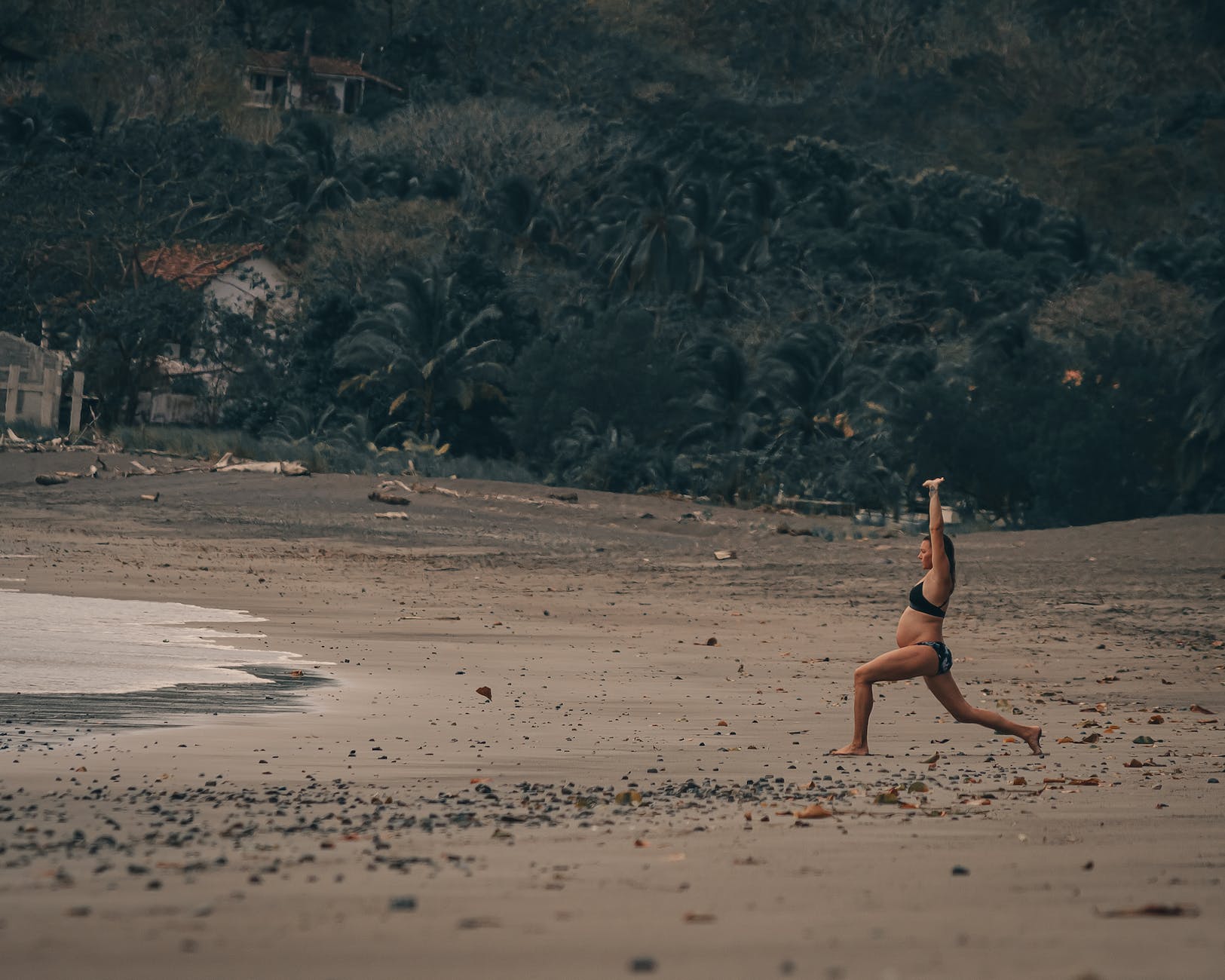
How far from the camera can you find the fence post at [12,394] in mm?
39562

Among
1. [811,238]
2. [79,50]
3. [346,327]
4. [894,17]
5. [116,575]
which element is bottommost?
[116,575]

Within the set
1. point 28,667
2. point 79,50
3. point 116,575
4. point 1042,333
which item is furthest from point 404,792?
point 79,50

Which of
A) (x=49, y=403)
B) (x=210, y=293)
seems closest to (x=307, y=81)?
(x=210, y=293)

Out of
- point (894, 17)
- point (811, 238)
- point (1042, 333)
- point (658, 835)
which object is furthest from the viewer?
point (894, 17)

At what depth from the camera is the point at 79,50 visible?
74.8m

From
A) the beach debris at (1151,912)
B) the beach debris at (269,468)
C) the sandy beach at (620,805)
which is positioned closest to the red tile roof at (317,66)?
the beach debris at (269,468)

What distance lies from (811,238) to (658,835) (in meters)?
51.4

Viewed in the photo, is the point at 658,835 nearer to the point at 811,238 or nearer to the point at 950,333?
the point at 950,333

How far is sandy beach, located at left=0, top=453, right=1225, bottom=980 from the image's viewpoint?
4.02 metres

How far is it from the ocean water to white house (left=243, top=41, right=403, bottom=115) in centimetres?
6663

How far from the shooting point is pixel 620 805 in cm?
636

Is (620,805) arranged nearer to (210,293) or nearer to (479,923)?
(479,923)

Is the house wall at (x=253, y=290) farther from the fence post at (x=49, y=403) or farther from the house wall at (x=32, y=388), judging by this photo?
the fence post at (x=49, y=403)

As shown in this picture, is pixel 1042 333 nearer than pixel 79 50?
Yes
